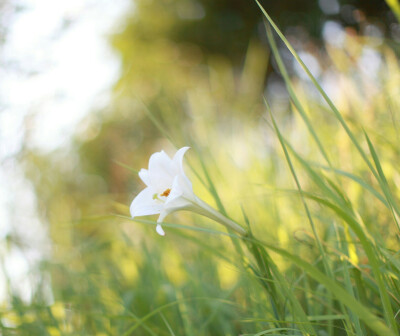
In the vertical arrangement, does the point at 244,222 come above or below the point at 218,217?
below

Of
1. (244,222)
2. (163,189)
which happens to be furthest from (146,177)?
(244,222)

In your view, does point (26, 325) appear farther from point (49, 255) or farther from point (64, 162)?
point (64, 162)

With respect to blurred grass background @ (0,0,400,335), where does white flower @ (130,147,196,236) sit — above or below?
above

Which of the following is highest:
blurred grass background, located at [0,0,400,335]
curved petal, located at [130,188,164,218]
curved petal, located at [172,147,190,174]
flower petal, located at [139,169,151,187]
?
curved petal, located at [172,147,190,174]

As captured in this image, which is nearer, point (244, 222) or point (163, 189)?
point (163, 189)

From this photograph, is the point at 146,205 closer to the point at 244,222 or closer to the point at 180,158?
the point at 180,158

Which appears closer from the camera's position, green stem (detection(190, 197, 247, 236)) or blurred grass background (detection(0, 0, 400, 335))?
green stem (detection(190, 197, 247, 236))

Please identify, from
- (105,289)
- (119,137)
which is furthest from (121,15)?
(105,289)
